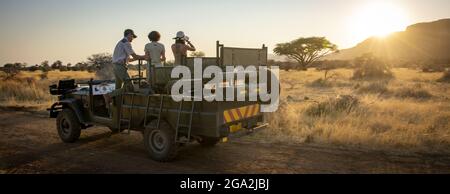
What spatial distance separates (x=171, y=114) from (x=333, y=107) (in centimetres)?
688

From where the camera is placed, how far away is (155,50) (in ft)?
26.3

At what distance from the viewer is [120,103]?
764 cm

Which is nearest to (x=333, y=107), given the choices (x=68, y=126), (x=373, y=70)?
(x=68, y=126)

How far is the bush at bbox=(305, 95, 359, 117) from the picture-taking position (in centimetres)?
1161

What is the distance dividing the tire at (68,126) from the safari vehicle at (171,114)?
0.29 m

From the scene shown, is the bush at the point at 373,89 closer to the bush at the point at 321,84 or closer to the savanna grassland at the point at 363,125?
the savanna grassland at the point at 363,125

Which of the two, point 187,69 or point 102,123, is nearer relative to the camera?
point 187,69

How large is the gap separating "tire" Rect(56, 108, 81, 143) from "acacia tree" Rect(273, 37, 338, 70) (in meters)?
43.5

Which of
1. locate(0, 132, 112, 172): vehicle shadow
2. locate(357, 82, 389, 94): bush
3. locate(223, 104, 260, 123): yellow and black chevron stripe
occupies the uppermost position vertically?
locate(223, 104, 260, 123): yellow and black chevron stripe

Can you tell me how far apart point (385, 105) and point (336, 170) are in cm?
746

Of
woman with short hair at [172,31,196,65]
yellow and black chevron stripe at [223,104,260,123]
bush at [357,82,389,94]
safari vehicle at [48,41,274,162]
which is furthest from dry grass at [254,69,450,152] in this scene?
bush at [357,82,389,94]

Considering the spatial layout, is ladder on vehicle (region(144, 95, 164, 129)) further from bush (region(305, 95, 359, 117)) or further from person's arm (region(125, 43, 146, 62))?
bush (region(305, 95, 359, 117))
